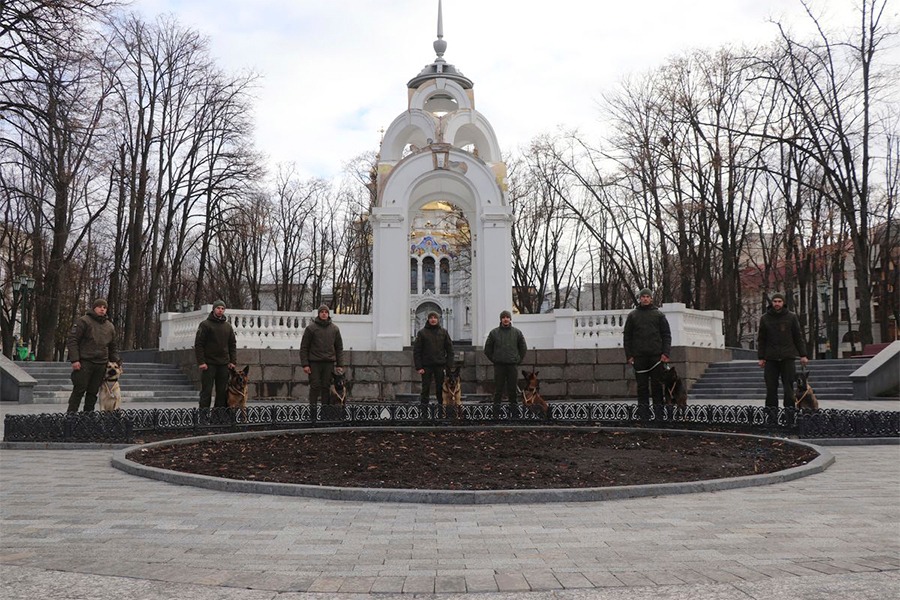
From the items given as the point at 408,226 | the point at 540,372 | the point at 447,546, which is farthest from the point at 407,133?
the point at 447,546

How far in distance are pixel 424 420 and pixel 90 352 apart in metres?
5.12

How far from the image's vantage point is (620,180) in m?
31.5

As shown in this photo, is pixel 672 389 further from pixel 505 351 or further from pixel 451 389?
pixel 451 389

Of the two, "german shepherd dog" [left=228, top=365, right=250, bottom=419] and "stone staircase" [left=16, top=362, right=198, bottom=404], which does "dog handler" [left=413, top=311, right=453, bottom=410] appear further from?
"stone staircase" [left=16, top=362, right=198, bottom=404]

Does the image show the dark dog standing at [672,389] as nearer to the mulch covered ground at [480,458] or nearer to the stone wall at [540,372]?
the mulch covered ground at [480,458]

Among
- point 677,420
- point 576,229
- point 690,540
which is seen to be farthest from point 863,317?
point 690,540

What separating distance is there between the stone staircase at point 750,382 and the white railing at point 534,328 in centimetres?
104

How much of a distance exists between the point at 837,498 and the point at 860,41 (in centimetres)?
2543

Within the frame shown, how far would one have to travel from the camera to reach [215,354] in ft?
39.6

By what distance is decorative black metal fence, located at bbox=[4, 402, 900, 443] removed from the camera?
9656 mm

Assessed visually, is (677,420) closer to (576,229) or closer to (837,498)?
(837,498)

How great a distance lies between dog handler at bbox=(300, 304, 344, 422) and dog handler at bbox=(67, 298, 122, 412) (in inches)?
116

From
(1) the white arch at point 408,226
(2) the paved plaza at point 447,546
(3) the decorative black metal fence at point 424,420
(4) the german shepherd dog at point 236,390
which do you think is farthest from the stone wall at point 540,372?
(2) the paved plaza at point 447,546

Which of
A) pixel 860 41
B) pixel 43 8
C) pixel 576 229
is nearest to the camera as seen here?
pixel 43 8
